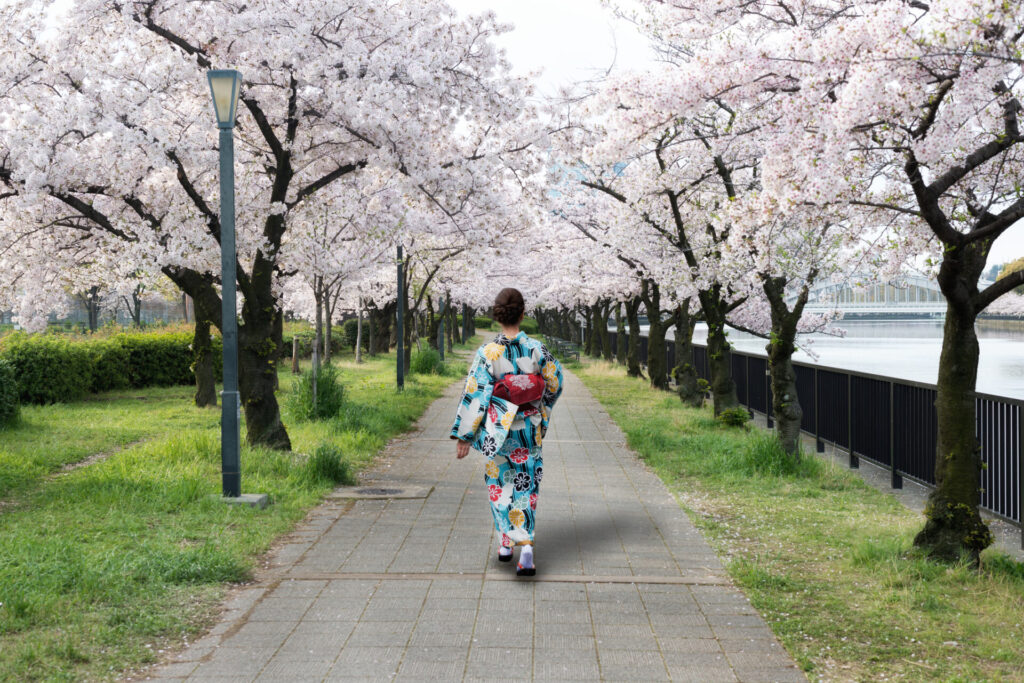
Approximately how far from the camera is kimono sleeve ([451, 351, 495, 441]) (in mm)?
5777

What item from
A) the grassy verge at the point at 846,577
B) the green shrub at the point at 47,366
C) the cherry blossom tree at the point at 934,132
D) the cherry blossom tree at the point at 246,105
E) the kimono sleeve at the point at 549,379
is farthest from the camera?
the green shrub at the point at 47,366

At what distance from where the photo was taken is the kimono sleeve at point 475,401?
227 inches

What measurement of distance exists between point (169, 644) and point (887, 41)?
16.0 ft

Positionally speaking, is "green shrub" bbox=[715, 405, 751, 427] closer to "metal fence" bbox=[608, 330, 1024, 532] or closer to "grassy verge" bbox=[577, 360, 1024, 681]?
"metal fence" bbox=[608, 330, 1024, 532]

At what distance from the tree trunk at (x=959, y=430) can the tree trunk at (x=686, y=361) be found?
12582mm

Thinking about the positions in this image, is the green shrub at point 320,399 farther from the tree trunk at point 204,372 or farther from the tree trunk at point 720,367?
the tree trunk at point 720,367

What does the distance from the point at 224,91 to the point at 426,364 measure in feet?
62.4

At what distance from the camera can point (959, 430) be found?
5938 mm

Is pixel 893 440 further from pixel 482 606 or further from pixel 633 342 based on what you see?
pixel 633 342

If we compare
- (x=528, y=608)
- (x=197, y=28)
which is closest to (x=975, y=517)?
(x=528, y=608)

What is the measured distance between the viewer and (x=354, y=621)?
15.8 feet

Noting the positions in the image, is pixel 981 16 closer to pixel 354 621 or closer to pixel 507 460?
pixel 507 460

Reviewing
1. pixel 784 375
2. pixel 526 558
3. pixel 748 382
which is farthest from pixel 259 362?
pixel 748 382

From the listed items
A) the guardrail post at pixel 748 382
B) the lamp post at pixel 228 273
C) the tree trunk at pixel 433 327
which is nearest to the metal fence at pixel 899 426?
the guardrail post at pixel 748 382
